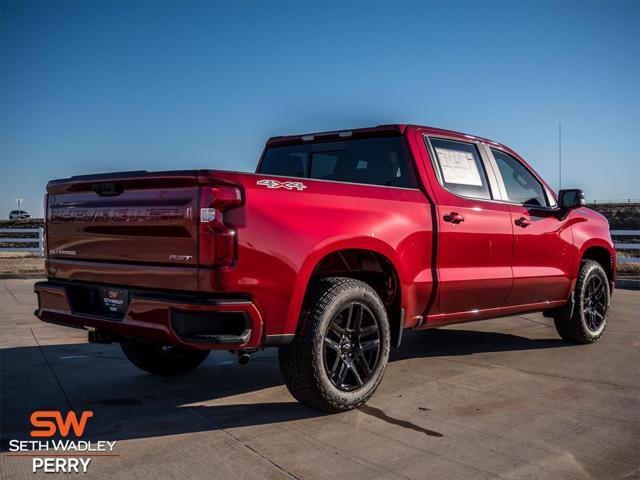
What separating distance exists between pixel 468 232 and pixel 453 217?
217 mm

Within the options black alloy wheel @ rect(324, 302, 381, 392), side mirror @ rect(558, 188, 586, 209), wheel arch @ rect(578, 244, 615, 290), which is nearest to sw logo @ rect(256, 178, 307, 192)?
black alloy wheel @ rect(324, 302, 381, 392)

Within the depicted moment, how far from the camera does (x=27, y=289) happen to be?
39.8 feet

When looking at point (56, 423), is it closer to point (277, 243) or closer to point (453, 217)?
point (277, 243)

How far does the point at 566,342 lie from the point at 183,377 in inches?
154

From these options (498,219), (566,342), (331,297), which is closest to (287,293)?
(331,297)

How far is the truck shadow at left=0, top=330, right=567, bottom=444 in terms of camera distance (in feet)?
13.3

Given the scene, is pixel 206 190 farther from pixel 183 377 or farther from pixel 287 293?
pixel 183 377

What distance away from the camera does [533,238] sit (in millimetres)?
6004

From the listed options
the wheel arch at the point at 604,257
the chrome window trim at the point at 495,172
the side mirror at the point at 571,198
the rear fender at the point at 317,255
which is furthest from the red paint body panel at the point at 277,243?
the wheel arch at the point at 604,257

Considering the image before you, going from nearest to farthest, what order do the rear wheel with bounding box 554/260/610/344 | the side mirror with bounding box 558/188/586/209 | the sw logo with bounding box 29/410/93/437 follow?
the sw logo with bounding box 29/410/93/437 → the side mirror with bounding box 558/188/586/209 → the rear wheel with bounding box 554/260/610/344

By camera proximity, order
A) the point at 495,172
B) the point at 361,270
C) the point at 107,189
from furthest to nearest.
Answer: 1. the point at 495,172
2. the point at 361,270
3. the point at 107,189

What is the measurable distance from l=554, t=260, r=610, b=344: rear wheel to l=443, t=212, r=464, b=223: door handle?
212 centimetres

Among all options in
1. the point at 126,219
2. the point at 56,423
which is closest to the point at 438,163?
the point at 126,219

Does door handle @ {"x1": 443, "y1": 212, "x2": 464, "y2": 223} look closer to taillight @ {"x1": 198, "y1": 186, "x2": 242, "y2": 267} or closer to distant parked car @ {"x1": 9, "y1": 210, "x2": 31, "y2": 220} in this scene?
taillight @ {"x1": 198, "y1": 186, "x2": 242, "y2": 267}
